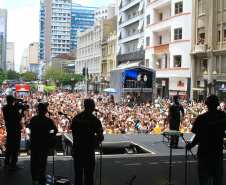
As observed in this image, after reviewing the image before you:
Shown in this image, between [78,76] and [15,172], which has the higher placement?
[78,76]

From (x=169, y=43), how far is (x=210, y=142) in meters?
33.1

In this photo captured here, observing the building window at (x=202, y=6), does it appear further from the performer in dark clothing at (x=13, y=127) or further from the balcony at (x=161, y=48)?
the performer in dark clothing at (x=13, y=127)

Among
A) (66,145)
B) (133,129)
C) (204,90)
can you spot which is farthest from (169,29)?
(66,145)

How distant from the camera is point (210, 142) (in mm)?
4742

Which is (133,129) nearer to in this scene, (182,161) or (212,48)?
(182,161)

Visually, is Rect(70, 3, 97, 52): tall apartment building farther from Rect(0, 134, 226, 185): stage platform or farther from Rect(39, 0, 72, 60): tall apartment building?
Rect(0, 134, 226, 185): stage platform

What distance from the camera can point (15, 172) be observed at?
6.34 metres

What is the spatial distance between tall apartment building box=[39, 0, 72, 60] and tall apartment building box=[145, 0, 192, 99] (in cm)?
12682

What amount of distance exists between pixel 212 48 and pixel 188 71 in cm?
418

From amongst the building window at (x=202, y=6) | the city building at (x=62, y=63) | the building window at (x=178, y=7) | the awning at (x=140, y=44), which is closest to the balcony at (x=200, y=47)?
the building window at (x=202, y=6)

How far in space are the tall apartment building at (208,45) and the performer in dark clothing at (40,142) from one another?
25.5 metres

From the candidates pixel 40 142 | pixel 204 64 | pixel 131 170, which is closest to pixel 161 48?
pixel 204 64

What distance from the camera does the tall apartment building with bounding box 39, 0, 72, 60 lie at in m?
160

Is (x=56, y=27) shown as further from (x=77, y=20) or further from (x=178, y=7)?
(x=178, y=7)
